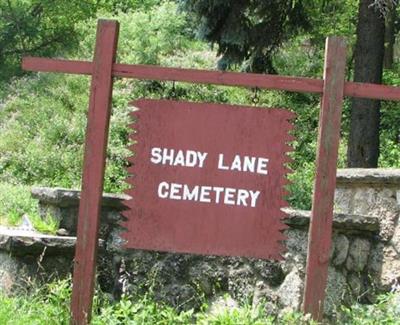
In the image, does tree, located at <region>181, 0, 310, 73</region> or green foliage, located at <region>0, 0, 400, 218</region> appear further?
green foliage, located at <region>0, 0, 400, 218</region>

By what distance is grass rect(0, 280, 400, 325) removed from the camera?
4.65 m

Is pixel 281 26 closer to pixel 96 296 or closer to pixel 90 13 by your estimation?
pixel 96 296

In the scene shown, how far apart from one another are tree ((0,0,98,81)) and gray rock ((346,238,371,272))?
47.8ft

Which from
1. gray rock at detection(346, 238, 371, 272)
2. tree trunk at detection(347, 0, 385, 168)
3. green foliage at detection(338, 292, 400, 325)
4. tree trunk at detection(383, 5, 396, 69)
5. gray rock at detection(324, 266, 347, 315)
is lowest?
green foliage at detection(338, 292, 400, 325)

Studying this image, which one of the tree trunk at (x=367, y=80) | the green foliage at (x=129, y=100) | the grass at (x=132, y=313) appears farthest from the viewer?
the green foliage at (x=129, y=100)

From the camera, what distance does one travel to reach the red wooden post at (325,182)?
4.89 metres

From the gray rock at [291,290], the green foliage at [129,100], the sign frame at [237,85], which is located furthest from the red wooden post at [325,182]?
the green foliage at [129,100]

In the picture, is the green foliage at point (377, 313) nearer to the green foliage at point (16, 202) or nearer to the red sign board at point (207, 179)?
the red sign board at point (207, 179)

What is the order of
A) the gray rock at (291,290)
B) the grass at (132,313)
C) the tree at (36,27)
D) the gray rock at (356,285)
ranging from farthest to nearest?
1. the tree at (36,27)
2. the gray rock at (356,285)
3. the gray rock at (291,290)
4. the grass at (132,313)

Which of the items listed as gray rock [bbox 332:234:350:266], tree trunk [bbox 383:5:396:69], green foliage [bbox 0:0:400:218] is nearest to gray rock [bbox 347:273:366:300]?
gray rock [bbox 332:234:350:266]

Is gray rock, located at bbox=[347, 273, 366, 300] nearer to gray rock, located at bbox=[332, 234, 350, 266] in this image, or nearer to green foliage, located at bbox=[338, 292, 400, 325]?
gray rock, located at bbox=[332, 234, 350, 266]

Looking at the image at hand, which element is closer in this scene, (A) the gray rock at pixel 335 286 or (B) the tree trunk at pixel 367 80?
(A) the gray rock at pixel 335 286

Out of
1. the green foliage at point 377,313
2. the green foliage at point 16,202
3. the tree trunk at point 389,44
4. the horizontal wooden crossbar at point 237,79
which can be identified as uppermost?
the tree trunk at point 389,44

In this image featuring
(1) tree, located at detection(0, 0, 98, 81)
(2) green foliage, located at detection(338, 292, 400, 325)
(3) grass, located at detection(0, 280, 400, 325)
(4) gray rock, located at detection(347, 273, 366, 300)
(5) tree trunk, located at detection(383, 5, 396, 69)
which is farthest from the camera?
(1) tree, located at detection(0, 0, 98, 81)
